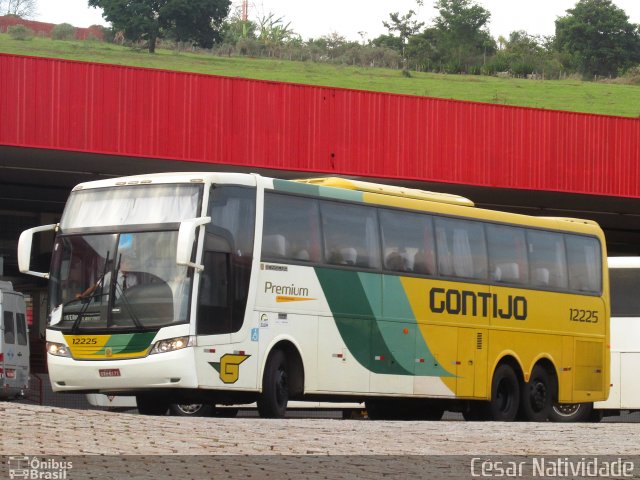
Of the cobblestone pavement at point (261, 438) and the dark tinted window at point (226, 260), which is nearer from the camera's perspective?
the cobblestone pavement at point (261, 438)

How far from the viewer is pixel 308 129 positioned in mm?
30719

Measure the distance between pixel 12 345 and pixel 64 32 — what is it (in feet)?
277

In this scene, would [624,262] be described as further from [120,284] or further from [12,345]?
[120,284]

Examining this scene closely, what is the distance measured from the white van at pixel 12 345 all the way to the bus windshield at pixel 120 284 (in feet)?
36.5

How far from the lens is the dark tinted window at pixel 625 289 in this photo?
26.5 meters

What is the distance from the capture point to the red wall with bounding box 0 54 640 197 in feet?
92.2

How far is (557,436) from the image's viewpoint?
1427 centimetres

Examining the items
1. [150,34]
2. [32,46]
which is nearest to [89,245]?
[32,46]

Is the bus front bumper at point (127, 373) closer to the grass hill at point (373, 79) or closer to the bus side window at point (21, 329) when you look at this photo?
the bus side window at point (21, 329)

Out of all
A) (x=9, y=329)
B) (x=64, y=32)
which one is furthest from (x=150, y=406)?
(x=64, y=32)

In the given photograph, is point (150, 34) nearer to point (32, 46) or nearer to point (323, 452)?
point (32, 46)

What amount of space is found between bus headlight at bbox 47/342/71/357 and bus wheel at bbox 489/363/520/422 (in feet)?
23.5

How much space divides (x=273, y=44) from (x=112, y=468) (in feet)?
348

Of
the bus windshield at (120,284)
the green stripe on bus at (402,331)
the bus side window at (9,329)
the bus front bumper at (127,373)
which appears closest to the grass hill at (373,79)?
the bus side window at (9,329)
